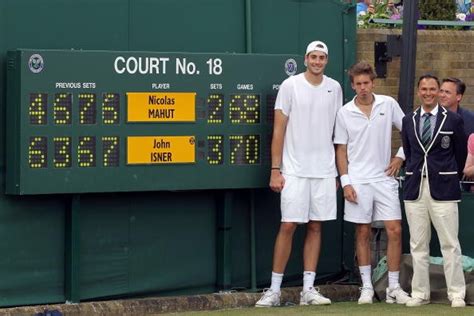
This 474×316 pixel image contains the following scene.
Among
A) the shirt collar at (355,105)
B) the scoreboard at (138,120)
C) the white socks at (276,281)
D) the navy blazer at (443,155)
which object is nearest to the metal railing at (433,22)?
the scoreboard at (138,120)

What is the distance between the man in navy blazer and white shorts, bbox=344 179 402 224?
26cm

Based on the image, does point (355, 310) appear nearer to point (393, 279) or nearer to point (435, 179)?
point (393, 279)

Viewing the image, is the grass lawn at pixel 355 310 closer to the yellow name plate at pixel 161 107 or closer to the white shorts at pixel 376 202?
the white shorts at pixel 376 202

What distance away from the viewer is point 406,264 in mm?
11109

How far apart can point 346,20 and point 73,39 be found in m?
2.83

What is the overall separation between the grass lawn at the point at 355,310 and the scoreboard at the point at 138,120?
1.08m

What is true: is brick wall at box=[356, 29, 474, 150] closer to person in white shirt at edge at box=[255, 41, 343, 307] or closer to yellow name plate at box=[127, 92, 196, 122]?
person in white shirt at edge at box=[255, 41, 343, 307]

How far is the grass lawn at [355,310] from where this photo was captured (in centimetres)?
1021

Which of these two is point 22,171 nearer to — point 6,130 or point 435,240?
point 6,130

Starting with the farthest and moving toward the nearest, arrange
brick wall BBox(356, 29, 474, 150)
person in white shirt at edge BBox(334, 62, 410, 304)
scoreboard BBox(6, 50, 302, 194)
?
brick wall BBox(356, 29, 474, 150) < person in white shirt at edge BBox(334, 62, 410, 304) < scoreboard BBox(6, 50, 302, 194)

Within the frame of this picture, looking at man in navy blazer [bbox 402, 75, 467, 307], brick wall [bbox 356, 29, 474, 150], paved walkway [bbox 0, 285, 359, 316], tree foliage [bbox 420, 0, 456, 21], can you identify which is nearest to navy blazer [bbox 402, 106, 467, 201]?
man in navy blazer [bbox 402, 75, 467, 307]

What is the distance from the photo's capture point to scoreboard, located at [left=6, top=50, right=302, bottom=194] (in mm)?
9969

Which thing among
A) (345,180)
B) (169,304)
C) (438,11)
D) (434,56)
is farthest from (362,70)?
(438,11)

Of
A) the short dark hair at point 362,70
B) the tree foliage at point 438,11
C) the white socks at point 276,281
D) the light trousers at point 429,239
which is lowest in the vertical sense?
the white socks at point 276,281
